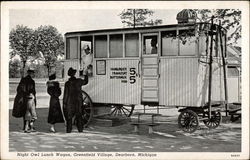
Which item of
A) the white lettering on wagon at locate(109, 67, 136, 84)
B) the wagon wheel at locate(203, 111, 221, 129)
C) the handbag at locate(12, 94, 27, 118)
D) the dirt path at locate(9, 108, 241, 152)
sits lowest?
the dirt path at locate(9, 108, 241, 152)

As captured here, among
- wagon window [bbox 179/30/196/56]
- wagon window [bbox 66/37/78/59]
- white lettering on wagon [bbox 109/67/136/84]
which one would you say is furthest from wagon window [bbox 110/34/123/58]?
wagon window [bbox 179/30/196/56]

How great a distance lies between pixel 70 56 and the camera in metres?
7.89

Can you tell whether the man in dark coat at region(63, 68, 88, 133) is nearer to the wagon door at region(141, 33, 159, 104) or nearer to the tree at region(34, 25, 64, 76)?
the tree at region(34, 25, 64, 76)

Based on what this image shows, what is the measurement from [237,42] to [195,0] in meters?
1.05

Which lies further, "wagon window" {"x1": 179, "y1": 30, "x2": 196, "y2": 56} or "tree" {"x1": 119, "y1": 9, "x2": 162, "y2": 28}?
"wagon window" {"x1": 179, "y1": 30, "x2": 196, "y2": 56}

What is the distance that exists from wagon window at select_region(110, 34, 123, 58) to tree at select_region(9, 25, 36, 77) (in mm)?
1368

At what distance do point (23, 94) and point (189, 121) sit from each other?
2838 mm

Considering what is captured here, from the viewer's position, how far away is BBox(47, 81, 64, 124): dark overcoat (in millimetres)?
7281

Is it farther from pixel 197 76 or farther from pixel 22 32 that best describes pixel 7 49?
pixel 197 76

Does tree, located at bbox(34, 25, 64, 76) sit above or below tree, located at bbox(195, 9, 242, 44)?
below

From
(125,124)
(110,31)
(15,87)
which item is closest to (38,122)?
(15,87)

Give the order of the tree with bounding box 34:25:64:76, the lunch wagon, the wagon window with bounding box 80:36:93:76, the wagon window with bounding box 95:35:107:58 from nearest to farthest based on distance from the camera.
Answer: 1. the tree with bounding box 34:25:64:76
2. the lunch wagon
3. the wagon window with bounding box 95:35:107:58
4. the wagon window with bounding box 80:36:93:76

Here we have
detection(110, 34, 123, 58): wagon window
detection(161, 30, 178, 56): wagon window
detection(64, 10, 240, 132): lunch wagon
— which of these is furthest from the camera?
detection(110, 34, 123, 58): wagon window

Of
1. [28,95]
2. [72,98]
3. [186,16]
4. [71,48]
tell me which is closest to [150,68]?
[186,16]
